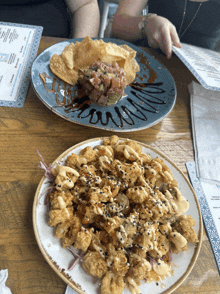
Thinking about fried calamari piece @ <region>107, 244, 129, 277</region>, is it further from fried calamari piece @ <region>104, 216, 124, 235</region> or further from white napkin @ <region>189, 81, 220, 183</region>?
white napkin @ <region>189, 81, 220, 183</region>

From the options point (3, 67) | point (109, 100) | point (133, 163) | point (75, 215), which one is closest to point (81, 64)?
point (109, 100)

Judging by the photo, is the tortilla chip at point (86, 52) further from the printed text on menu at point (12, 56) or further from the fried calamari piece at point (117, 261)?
the fried calamari piece at point (117, 261)

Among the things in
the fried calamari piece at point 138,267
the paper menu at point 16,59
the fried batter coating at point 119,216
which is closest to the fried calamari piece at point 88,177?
the fried batter coating at point 119,216

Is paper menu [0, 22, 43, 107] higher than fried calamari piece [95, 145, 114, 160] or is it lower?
higher

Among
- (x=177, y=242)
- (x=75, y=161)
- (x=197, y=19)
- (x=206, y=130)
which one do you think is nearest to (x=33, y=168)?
(x=75, y=161)

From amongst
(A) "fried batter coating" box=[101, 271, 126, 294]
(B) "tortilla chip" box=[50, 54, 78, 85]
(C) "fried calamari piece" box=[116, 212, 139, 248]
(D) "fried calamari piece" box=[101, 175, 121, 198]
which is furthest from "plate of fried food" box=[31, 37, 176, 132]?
(A) "fried batter coating" box=[101, 271, 126, 294]

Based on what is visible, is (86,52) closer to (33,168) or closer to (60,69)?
(60,69)
